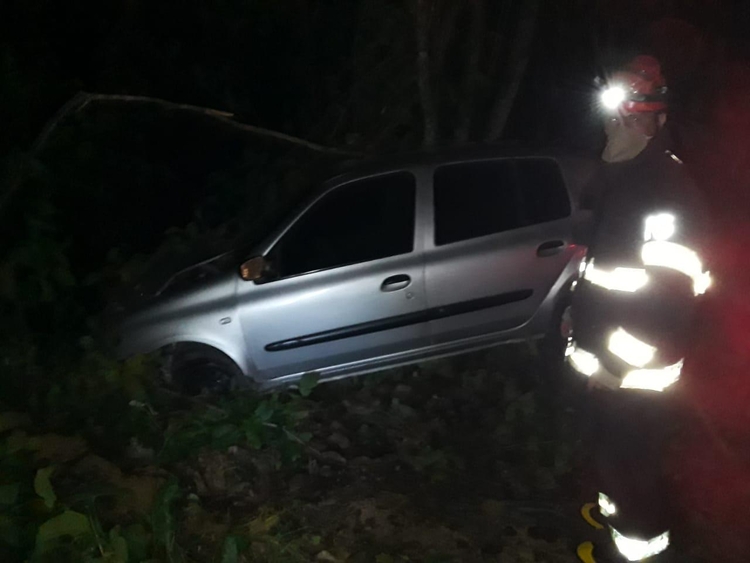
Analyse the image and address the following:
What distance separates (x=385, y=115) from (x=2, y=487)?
6.03 m

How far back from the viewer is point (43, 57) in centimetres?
983

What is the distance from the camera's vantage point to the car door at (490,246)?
497 centimetres

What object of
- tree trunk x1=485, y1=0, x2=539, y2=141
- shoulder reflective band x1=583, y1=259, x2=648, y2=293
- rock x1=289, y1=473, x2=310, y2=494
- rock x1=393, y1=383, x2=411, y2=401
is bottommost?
rock x1=289, y1=473, x2=310, y2=494

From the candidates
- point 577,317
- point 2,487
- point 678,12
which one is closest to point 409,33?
point 678,12

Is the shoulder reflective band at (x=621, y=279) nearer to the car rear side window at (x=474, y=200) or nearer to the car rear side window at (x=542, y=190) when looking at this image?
the car rear side window at (x=474, y=200)

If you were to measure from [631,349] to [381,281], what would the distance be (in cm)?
222

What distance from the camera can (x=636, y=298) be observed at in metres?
2.82

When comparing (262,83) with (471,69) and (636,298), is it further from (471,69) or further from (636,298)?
(636,298)

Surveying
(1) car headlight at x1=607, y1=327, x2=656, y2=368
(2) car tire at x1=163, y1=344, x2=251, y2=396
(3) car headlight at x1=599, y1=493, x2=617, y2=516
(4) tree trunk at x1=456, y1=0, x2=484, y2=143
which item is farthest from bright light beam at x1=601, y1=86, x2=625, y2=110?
(4) tree trunk at x1=456, y1=0, x2=484, y2=143

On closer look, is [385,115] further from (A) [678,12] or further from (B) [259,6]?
(B) [259,6]

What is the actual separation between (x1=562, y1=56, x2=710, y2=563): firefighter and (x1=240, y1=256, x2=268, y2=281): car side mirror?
227 cm

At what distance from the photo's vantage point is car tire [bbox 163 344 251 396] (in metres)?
4.93

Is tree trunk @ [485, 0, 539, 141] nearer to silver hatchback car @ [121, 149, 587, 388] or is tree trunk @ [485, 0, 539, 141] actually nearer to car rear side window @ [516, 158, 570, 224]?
car rear side window @ [516, 158, 570, 224]

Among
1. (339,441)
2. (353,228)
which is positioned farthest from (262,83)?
(339,441)
